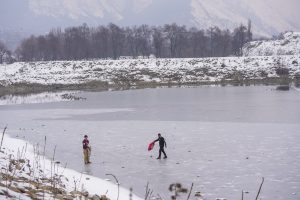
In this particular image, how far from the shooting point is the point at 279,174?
43.6 feet

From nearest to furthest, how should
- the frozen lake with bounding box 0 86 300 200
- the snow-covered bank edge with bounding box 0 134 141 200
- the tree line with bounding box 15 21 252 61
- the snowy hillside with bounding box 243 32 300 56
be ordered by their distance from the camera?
the snow-covered bank edge with bounding box 0 134 141 200
the frozen lake with bounding box 0 86 300 200
the tree line with bounding box 15 21 252 61
the snowy hillside with bounding box 243 32 300 56

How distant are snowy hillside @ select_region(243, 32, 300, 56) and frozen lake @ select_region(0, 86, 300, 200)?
97491mm

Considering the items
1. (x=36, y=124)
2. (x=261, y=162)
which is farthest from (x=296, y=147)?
(x=36, y=124)

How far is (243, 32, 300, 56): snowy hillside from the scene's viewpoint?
129 metres

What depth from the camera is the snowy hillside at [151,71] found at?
250ft

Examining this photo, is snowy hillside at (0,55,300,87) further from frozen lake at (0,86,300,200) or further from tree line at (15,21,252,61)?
frozen lake at (0,86,300,200)

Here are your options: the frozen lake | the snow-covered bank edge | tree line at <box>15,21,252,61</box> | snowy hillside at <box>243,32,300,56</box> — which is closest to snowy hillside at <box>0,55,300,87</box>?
tree line at <box>15,21,252,61</box>

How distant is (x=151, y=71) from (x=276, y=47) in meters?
66.3

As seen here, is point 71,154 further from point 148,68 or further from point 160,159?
point 148,68

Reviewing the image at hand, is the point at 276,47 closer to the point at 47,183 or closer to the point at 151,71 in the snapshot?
the point at 151,71

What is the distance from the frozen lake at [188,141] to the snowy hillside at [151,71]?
38.7 m

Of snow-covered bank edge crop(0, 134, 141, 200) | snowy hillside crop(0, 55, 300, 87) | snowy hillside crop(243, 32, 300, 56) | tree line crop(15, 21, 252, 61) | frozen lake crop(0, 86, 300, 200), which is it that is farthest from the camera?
snowy hillside crop(243, 32, 300, 56)

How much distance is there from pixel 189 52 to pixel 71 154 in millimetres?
109698

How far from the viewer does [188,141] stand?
20.0 m
